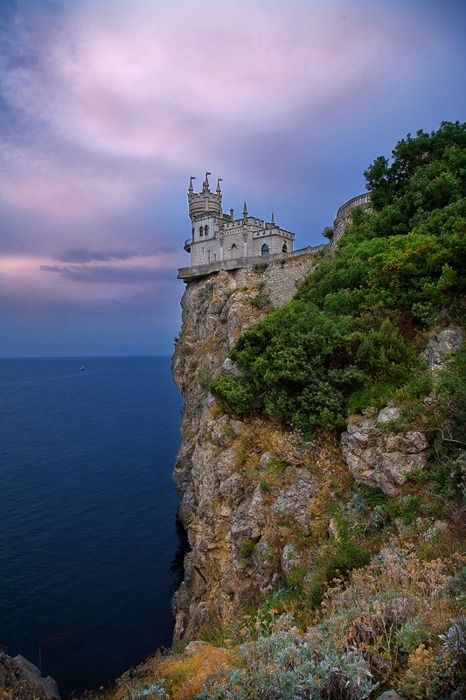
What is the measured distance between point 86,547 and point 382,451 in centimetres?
2868

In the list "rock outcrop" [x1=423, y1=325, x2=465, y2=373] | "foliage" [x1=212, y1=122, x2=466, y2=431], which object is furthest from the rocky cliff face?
"rock outcrop" [x1=423, y1=325, x2=465, y2=373]

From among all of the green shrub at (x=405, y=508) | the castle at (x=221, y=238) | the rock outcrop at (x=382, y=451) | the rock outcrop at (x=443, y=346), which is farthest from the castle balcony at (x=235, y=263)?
the green shrub at (x=405, y=508)

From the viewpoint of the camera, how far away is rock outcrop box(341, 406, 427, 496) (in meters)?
12.4

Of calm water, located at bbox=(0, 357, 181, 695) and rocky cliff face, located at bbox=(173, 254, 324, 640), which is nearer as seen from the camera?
rocky cliff face, located at bbox=(173, 254, 324, 640)

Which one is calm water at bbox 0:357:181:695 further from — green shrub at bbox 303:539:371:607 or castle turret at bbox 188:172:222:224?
castle turret at bbox 188:172:222:224

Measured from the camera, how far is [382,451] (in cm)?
1295

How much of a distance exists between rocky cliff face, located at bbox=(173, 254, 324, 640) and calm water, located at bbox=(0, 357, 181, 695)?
5.08 metres

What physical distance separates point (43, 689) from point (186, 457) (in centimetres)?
2044

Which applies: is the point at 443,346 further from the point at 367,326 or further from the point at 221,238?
the point at 221,238

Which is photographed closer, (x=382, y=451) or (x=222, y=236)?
(x=382, y=451)

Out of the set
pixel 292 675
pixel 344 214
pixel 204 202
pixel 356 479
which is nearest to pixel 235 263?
pixel 344 214

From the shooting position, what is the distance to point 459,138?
73.6ft

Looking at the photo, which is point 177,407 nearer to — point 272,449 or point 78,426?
point 78,426

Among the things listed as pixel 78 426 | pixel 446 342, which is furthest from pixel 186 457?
pixel 78 426
